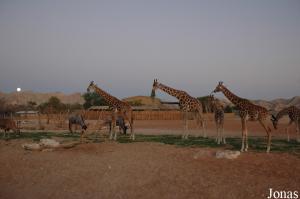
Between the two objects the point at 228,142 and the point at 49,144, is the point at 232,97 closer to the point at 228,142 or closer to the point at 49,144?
the point at 228,142

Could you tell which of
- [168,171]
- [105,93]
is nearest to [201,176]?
[168,171]

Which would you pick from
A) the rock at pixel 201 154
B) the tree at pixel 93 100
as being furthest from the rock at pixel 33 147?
the tree at pixel 93 100

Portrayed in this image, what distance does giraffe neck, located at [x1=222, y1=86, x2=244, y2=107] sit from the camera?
16295mm

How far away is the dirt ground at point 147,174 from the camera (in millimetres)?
10836

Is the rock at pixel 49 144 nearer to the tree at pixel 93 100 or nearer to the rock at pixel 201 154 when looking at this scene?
the rock at pixel 201 154

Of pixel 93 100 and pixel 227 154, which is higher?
pixel 93 100

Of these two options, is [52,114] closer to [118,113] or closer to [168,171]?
[118,113]

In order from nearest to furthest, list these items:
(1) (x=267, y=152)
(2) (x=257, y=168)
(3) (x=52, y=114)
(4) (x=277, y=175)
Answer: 1. (4) (x=277, y=175)
2. (2) (x=257, y=168)
3. (1) (x=267, y=152)
4. (3) (x=52, y=114)

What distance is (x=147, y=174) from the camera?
12469 millimetres

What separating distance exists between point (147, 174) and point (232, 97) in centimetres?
636

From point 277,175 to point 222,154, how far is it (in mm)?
2417

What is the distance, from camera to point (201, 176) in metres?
11.7

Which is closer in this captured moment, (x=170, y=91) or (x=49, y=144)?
(x=49, y=144)

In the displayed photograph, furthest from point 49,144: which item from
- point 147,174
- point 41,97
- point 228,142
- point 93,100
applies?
point 41,97
